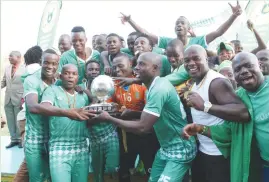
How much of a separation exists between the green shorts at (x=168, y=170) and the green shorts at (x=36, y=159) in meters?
1.32

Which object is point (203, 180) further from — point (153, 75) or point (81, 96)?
point (81, 96)

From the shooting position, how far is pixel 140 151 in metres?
4.04

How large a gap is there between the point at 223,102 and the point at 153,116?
25.8 inches

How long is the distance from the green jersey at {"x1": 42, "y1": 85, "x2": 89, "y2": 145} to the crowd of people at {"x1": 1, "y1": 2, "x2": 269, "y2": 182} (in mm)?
11

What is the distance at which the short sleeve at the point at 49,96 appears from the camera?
11.4 feet

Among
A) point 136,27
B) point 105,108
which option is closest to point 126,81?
point 105,108

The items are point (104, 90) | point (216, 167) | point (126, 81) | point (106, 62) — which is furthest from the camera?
point (106, 62)

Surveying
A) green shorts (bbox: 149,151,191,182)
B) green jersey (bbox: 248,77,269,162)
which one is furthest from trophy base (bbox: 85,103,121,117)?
green jersey (bbox: 248,77,269,162)

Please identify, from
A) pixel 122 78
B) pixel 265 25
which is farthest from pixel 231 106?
pixel 265 25

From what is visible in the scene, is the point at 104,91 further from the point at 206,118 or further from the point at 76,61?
the point at 76,61

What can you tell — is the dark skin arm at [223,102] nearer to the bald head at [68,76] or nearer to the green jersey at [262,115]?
the green jersey at [262,115]

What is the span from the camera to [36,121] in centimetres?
375

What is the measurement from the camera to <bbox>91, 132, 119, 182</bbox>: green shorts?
401 centimetres

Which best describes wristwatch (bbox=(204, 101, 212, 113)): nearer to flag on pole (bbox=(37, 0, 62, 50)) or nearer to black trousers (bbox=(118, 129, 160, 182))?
black trousers (bbox=(118, 129, 160, 182))
